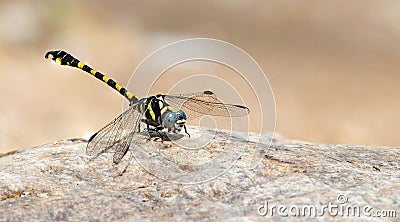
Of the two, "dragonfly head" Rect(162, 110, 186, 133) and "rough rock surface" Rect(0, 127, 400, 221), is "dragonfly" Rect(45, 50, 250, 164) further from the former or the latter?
"rough rock surface" Rect(0, 127, 400, 221)

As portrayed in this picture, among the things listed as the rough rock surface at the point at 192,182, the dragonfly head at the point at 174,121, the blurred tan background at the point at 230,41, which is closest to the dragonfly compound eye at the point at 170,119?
the dragonfly head at the point at 174,121

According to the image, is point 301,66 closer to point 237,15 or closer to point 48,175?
point 237,15

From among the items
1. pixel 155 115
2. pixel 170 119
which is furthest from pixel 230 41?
pixel 170 119

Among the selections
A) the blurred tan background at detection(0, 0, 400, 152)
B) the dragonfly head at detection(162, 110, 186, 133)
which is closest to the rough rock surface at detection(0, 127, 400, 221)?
the dragonfly head at detection(162, 110, 186, 133)

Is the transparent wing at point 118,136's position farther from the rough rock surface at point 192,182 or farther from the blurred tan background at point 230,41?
the blurred tan background at point 230,41

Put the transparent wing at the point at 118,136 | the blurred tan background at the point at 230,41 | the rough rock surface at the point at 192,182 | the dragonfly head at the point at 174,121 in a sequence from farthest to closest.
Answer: the blurred tan background at the point at 230,41 → the dragonfly head at the point at 174,121 → the transparent wing at the point at 118,136 → the rough rock surface at the point at 192,182

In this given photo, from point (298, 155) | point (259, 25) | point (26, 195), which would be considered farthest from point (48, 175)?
point (259, 25)
